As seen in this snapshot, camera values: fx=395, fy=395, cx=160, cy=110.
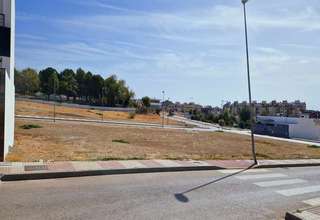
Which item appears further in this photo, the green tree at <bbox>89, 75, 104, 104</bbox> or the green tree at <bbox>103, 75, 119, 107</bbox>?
the green tree at <bbox>89, 75, 104, 104</bbox>

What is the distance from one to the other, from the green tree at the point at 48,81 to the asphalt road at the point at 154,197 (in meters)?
115

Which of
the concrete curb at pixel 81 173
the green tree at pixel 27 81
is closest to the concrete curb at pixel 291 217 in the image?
the concrete curb at pixel 81 173

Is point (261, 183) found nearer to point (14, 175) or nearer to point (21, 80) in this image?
point (14, 175)

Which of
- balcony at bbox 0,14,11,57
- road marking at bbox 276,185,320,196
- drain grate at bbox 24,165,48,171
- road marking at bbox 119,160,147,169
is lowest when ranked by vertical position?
road marking at bbox 276,185,320,196

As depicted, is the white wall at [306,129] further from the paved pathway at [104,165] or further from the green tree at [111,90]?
the green tree at [111,90]

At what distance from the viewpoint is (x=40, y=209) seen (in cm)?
816

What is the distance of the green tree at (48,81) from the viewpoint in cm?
12296

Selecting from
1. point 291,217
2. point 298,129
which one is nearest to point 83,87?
point 298,129

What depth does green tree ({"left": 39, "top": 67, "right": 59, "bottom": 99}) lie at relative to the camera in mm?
122963

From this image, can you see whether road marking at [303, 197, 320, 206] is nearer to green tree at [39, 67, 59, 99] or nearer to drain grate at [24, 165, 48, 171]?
drain grate at [24, 165, 48, 171]

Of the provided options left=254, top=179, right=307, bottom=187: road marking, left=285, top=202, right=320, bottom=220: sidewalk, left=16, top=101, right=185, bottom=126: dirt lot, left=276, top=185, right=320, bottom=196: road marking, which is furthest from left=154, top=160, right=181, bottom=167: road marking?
left=16, top=101, right=185, bottom=126: dirt lot

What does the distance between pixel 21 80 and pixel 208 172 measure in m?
108

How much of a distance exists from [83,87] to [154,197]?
127m

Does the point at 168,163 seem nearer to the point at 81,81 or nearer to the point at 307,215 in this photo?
the point at 307,215
